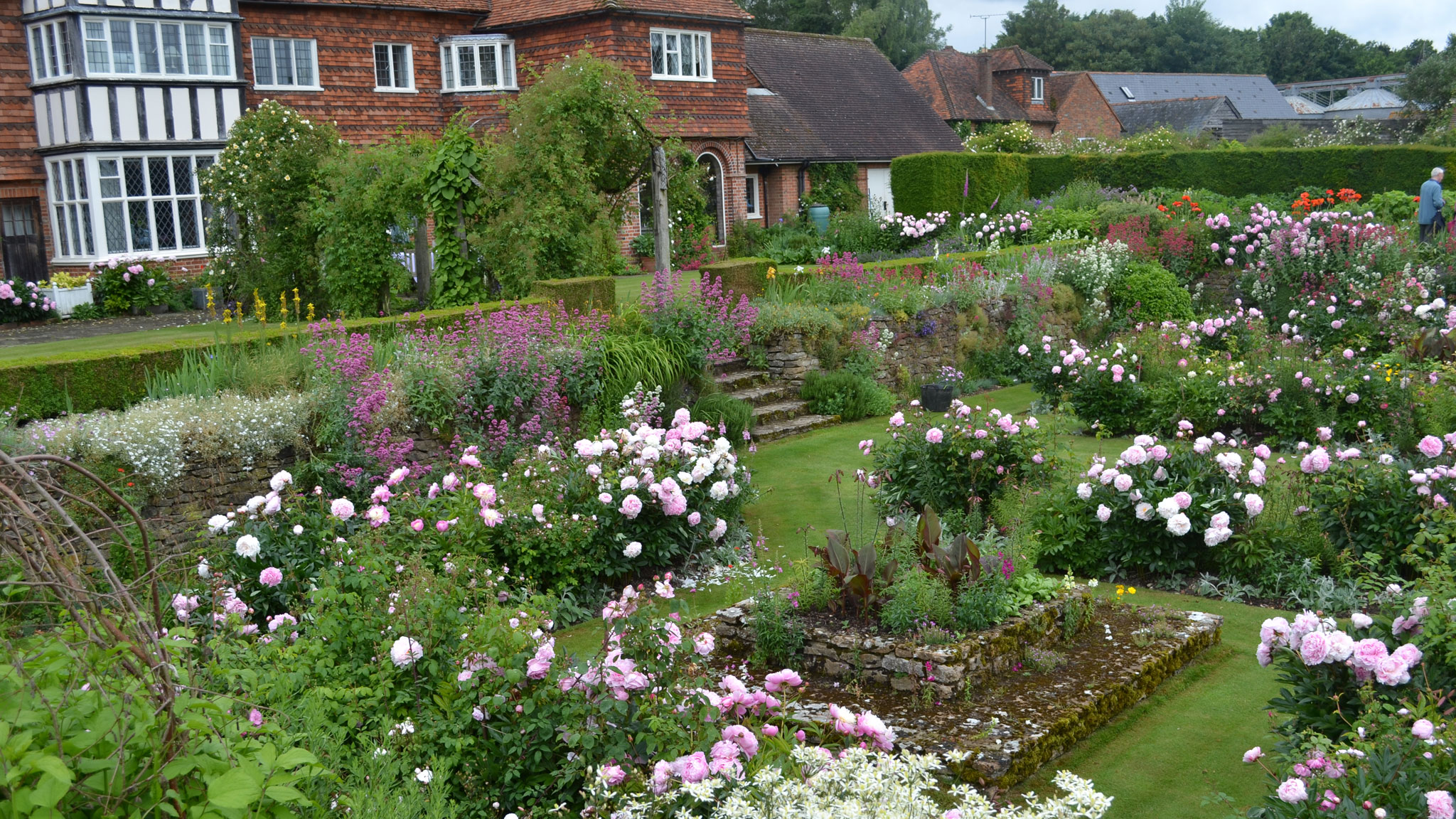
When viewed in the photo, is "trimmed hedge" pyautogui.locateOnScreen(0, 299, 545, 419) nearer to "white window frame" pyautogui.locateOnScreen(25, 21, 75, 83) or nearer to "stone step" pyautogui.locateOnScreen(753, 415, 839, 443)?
"stone step" pyautogui.locateOnScreen(753, 415, 839, 443)

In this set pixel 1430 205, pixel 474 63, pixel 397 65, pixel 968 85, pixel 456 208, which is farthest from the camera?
pixel 968 85

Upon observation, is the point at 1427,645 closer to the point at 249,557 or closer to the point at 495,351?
the point at 249,557

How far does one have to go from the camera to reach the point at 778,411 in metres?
11.8

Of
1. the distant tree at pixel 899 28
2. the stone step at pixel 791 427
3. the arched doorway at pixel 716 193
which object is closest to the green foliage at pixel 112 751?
the stone step at pixel 791 427

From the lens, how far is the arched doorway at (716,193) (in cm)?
2509

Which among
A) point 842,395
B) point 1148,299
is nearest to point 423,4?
point 842,395

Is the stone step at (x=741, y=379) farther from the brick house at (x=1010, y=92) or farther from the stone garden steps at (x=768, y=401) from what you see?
the brick house at (x=1010, y=92)

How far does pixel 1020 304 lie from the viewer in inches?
577

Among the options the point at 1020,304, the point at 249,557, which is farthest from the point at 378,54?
the point at 249,557

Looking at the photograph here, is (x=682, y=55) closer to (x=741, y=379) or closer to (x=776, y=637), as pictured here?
(x=741, y=379)

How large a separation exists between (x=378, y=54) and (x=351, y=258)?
11955mm

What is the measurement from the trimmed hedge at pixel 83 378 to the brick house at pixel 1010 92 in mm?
35630

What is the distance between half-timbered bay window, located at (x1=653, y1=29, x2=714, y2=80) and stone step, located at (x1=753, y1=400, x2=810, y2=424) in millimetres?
12989

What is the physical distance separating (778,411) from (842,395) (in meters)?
0.86
